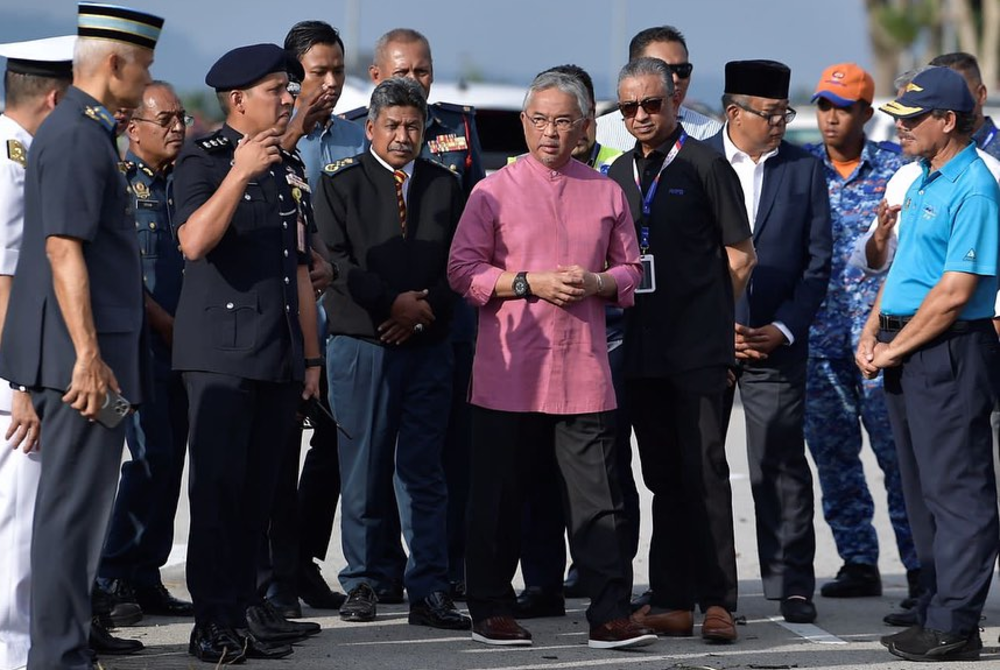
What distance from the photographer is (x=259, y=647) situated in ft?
20.0

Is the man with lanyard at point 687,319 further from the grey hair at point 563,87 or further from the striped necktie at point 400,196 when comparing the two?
the striped necktie at point 400,196

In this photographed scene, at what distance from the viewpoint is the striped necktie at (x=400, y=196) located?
23.1 feet

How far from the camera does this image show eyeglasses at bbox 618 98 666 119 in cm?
674

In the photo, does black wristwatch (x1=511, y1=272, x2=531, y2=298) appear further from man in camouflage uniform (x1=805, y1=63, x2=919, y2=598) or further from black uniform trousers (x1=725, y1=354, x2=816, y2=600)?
man in camouflage uniform (x1=805, y1=63, x2=919, y2=598)

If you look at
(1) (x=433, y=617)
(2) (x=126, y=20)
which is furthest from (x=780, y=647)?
(2) (x=126, y=20)

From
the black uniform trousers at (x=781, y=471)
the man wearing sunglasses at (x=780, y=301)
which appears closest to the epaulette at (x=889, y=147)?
the man wearing sunglasses at (x=780, y=301)

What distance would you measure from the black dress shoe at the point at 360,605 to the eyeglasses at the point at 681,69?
274 cm

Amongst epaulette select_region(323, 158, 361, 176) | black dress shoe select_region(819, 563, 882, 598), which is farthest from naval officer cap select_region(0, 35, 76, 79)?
black dress shoe select_region(819, 563, 882, 598)

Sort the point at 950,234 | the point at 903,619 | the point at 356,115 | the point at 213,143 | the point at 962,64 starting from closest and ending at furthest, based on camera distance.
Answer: the point at 213,143 → the point at 950,234 → the point at 903,619 → the point at 356,115 → the point at 962,64

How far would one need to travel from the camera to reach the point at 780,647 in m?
6.63

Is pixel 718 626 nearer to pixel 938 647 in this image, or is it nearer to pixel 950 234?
pixel 938 647

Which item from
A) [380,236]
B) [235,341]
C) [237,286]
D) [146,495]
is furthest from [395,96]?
[146,495]

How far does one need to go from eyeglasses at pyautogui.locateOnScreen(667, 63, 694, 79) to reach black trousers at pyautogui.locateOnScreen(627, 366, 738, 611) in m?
1.76

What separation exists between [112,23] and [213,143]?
3.08ft
